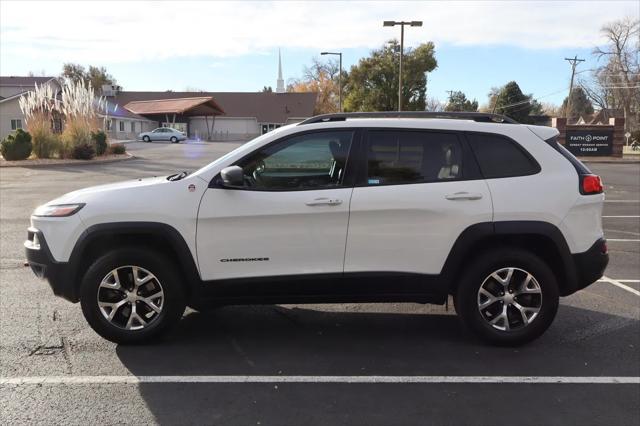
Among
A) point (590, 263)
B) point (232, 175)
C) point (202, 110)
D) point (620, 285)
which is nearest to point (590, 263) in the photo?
point (590, 263)

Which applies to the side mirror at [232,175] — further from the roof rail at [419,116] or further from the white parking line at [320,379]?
the white parking line at [320,379]

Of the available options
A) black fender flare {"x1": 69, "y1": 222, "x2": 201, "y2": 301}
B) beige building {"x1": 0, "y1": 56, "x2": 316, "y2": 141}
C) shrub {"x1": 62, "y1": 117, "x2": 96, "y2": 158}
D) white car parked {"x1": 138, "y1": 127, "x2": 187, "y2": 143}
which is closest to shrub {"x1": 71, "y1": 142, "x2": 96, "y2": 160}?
shrub {"x1": 62, "y1": 117, "x2": 96, "y2": 158}

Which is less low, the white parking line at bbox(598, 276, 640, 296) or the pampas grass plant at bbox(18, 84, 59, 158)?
the pampas grass plant at bbox(18, 84, 59, 158)

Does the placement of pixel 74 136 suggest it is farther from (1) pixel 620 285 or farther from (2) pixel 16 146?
(1) pixel 620 285

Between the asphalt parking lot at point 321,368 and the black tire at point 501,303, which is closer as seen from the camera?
the asphalt parking lot at point 321,368

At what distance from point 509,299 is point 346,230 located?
1.47m

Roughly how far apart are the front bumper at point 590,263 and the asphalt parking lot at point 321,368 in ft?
1.90

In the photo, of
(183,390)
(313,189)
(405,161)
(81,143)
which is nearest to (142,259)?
(183,390)

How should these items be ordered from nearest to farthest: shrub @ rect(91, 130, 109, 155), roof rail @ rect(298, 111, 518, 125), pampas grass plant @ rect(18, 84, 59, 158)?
roof rail @ rect(298, 111, 518, 125) → pampas grass plant @ rect(18, 84, 59, 158) → shrub @ rect(91, 130, 109, 155)

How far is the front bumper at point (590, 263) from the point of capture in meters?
4.39

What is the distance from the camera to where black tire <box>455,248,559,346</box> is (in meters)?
4.34

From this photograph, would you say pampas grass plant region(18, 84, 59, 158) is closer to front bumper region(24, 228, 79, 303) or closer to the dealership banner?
front bumper region(24, 228, 79, 303)

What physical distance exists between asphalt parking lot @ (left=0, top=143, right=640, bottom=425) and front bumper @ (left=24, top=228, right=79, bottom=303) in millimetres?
481

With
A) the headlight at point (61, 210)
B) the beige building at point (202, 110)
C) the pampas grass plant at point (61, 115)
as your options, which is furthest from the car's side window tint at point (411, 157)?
the beige building at point (202, 110)
